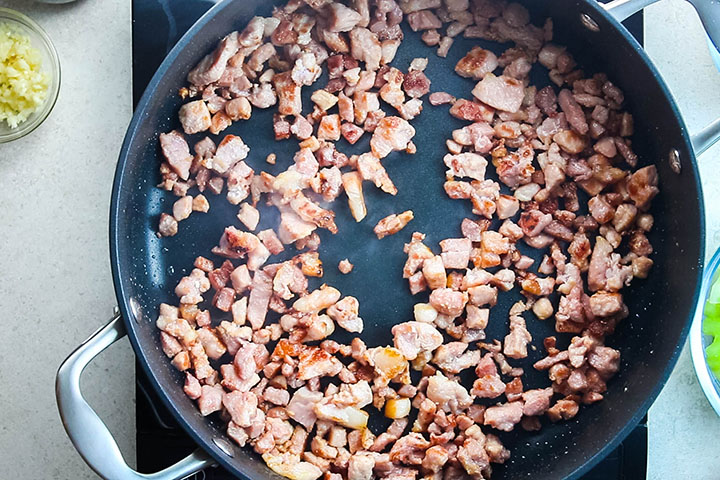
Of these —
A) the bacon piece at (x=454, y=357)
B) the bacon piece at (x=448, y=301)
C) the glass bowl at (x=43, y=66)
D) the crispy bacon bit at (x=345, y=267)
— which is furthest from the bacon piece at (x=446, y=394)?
the glass bowl at (x=43, y=66)

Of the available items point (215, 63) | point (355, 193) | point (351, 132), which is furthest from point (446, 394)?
point (215, 63)

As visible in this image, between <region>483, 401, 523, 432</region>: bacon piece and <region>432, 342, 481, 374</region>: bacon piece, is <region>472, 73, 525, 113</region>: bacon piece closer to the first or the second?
<region>432, 342, 481, 374</region>: bacon piece

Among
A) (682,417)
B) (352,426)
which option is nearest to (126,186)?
(352,426)

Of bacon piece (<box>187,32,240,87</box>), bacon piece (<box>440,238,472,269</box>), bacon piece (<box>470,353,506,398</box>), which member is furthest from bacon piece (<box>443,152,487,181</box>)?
bacon piece (<box>187,32,240,87</box>)

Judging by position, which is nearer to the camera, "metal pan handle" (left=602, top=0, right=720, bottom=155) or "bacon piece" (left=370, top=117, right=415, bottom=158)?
"metal pan handle" (left=602, top=0, right=720, bottom=155)

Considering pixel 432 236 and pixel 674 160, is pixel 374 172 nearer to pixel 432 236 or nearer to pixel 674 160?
pixel 432 236

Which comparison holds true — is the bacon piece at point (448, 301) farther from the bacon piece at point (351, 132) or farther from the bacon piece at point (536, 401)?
the bacon piece at point (351, 132)
